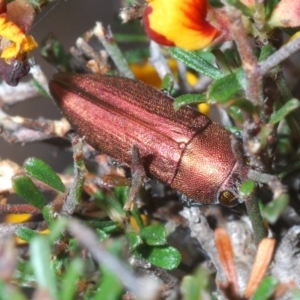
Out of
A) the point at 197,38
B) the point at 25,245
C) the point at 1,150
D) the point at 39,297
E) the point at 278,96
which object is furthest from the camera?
the point at 1,150

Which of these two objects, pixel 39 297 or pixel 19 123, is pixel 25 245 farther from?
pixel 39 297

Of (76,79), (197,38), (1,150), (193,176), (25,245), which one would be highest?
(197,38)

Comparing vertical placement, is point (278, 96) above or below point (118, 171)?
above

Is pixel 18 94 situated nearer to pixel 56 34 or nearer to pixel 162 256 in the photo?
pixel 162 256

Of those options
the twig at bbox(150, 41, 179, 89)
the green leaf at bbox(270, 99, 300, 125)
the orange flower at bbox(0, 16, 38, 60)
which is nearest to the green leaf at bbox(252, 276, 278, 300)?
the green leaf at bbox(270, 99, 300, 125)

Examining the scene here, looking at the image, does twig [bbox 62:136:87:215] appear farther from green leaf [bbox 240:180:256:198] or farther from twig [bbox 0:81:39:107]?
twig [bbox 0:81:39:107]

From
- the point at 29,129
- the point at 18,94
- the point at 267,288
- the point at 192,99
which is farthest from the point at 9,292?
the point at 18,94

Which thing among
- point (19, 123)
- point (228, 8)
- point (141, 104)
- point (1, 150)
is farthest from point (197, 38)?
point (1, 150)

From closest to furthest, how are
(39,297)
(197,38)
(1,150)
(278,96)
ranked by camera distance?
(39,297) → (197,38) → (278,96) → (1,150)
